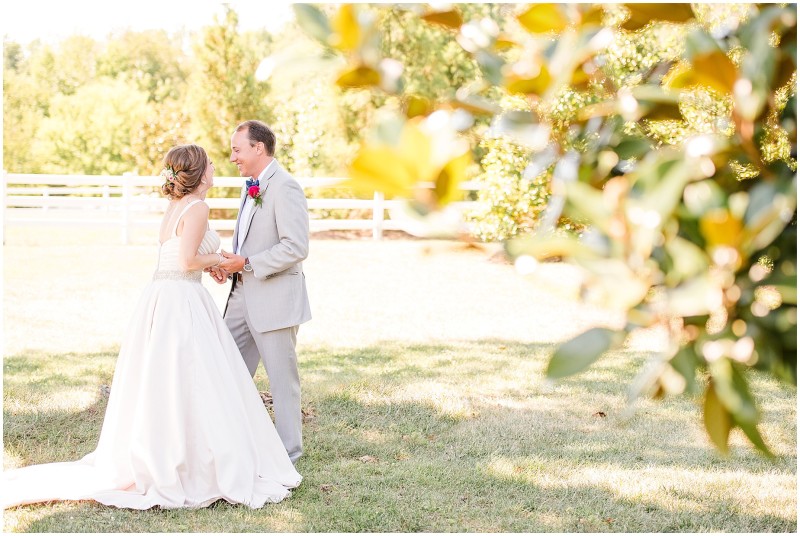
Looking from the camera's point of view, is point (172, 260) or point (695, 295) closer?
point (695, 295)

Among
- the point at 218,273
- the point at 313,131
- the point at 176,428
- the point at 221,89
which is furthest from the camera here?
the point at 313,131

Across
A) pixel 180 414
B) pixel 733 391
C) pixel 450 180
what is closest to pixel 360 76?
pixel 450 180

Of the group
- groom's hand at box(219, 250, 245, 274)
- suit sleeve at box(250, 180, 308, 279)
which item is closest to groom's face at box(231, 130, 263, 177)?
suit sleeve at box(250, 180, 308, 279)

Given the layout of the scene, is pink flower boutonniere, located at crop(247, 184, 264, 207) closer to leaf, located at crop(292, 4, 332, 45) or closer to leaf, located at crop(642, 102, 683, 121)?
leaf, located at crop(642, 102, 683, 121)

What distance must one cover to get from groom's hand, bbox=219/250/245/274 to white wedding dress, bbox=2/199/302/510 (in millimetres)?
238

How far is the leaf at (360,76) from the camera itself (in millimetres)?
990

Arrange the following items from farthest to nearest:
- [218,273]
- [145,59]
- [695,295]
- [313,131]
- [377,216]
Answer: [145,59], [313,131], [377,216], [218,273], [695,295]

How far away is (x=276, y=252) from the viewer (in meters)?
4.80

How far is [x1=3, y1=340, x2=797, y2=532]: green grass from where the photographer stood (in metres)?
4.08

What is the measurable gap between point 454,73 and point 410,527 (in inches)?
791

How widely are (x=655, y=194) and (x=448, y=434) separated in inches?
189

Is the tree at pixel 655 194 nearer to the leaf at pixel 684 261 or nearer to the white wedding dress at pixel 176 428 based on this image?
the leaf at pixel 684 261

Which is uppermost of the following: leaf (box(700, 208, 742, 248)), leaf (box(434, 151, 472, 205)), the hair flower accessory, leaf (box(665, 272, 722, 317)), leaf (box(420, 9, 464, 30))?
leaf (box(420, 9, 464, 30))

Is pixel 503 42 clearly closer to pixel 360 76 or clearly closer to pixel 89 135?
pixel 360 76
